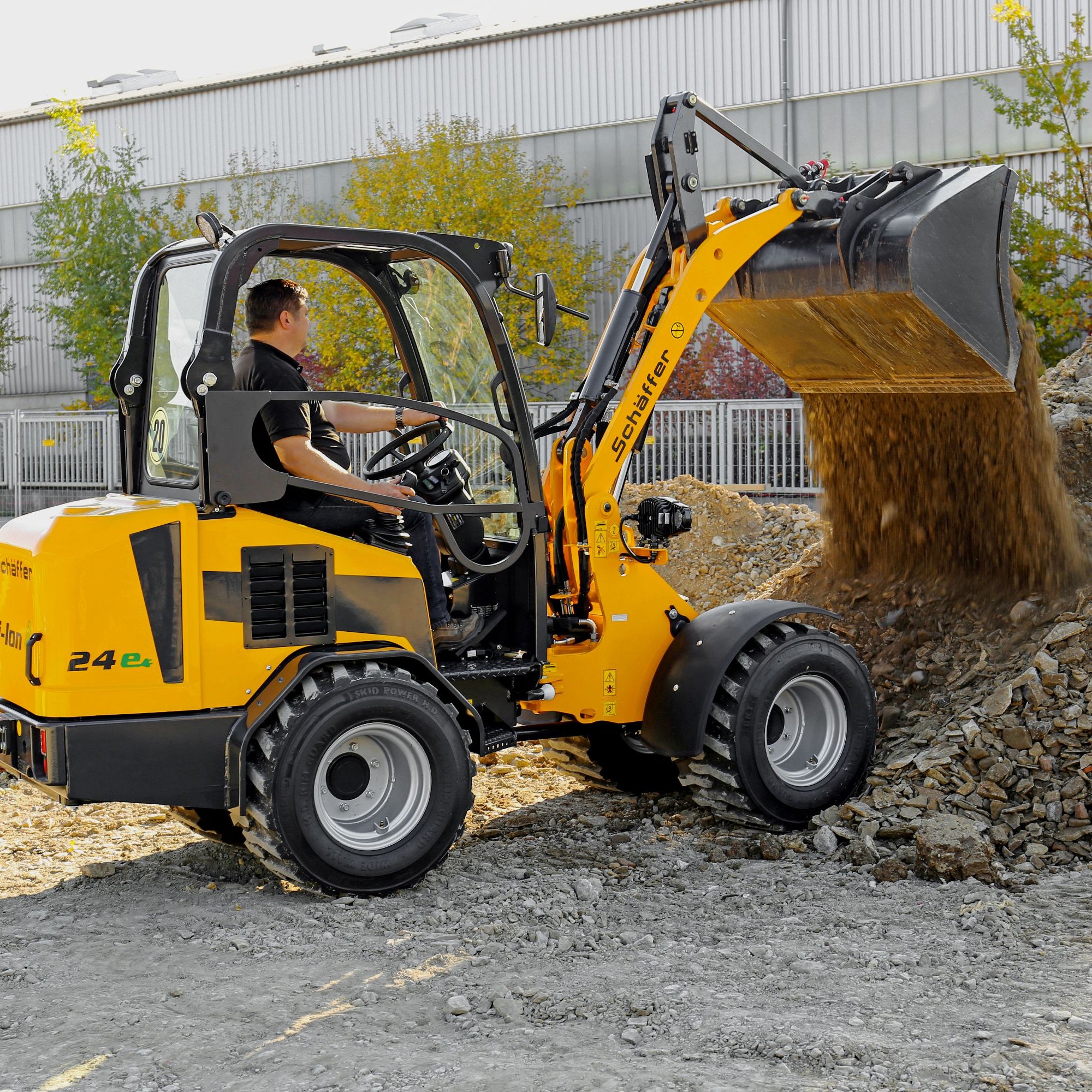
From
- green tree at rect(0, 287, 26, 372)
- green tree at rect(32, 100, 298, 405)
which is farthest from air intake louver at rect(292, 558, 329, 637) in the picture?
green tree at rect(0, 287, 26, 372)

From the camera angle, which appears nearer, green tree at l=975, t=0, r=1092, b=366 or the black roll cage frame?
the black roll cage frame

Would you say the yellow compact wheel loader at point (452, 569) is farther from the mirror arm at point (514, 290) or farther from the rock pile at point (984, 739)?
the rock pile at point (984, 739)

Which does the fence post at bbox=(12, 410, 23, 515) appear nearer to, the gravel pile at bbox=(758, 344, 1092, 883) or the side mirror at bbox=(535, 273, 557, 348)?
the gravel pile at bbox=(758, 344, 1092, 883)

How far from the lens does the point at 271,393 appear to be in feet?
16.5

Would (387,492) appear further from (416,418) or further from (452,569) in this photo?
(452,569)

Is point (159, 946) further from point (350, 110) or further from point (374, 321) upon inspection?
point (350, 110)

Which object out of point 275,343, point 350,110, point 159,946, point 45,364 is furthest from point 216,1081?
point 45,364

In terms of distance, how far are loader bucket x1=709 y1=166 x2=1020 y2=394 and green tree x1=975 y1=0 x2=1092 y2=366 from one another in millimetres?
12289

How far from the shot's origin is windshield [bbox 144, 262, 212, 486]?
550cm

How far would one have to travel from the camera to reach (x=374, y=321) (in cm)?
1973

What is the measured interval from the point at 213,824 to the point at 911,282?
152 inches

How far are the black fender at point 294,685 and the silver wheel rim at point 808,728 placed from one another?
1617 mm

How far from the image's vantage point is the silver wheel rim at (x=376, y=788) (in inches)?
204

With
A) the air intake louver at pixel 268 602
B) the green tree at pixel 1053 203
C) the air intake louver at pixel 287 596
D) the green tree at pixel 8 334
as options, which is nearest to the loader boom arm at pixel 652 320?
the air intake louver at pixel 287 596
